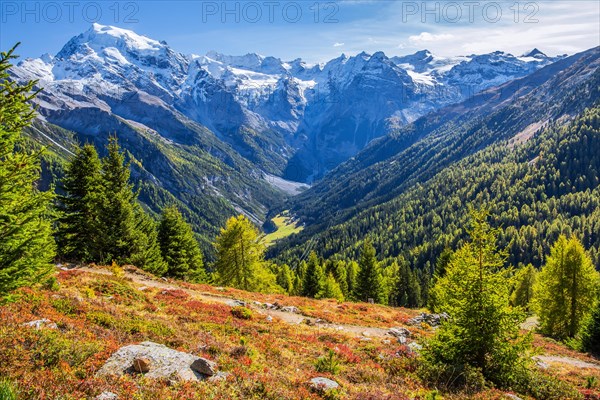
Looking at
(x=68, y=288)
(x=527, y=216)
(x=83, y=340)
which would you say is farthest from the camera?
(x=527, y=216)

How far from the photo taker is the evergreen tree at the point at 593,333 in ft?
107

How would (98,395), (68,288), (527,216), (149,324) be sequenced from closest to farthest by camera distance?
1. (98,395)
2. (149,324)
3. (68,288)
4. (527,216)

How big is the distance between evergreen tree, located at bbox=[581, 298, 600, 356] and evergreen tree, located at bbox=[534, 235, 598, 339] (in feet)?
26.8

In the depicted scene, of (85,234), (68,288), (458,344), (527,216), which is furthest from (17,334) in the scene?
(527,216)

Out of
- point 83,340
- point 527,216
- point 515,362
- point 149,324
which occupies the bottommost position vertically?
point 527,216

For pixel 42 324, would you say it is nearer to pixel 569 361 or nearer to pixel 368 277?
pixel 569 361

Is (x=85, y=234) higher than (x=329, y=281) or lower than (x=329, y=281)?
higher

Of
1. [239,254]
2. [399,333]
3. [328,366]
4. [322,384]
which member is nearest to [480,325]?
[328,366]

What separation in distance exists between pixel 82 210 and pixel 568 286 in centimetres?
5337

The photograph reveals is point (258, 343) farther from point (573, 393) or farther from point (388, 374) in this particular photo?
point (573, 393)

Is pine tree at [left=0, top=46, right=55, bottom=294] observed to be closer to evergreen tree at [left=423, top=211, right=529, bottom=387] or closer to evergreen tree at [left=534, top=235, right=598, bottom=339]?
evergreen tree at [left=423, top=211, right=529, bottom=387]

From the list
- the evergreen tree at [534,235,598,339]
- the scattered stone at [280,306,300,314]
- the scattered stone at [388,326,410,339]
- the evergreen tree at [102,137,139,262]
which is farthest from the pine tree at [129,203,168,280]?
the evergreen tree at [534,235,598,339]

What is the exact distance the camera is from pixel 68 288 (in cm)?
2081

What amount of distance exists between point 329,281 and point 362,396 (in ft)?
195
